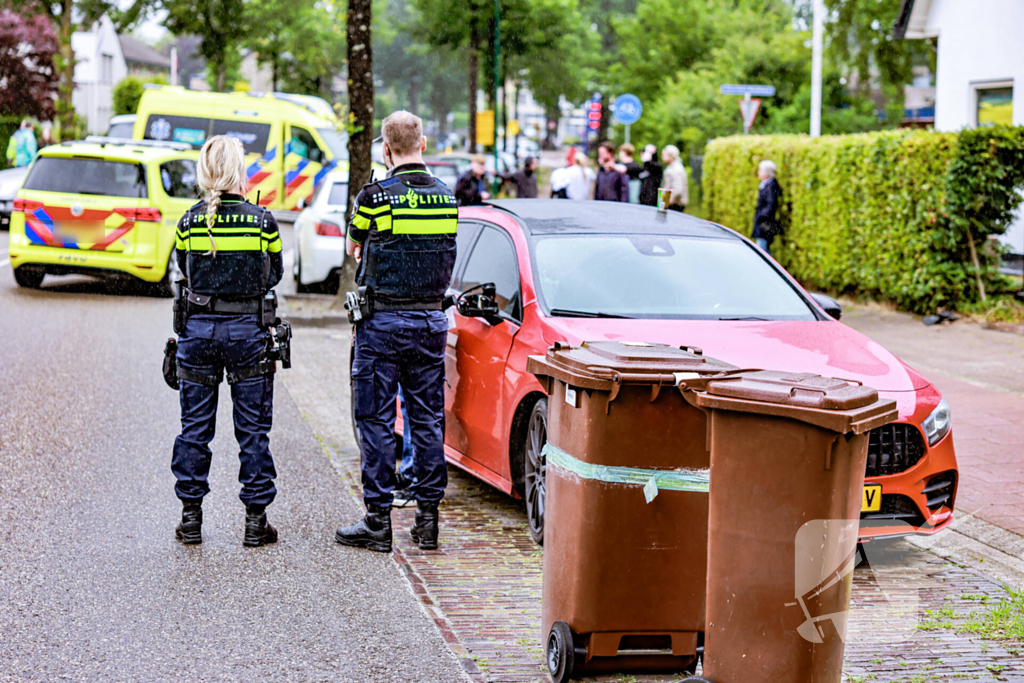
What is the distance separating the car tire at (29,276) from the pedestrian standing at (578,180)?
7514 mm

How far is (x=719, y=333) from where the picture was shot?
5.88 metres

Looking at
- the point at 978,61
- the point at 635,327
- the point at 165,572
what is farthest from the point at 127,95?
the point at 165,572

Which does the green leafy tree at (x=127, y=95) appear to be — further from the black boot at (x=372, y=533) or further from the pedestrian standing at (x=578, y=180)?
the black boot at (x=372, y=533)

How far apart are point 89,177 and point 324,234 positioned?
2716mm

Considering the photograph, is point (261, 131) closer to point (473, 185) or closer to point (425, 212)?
point (473, 185)

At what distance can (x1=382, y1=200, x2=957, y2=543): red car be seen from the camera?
219 inches

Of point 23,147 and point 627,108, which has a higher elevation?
point 627,108

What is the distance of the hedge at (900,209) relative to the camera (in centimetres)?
1277

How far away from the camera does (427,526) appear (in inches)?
231

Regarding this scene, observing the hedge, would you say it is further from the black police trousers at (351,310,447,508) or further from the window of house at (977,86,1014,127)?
the black police trousers at (351,310,447,508)

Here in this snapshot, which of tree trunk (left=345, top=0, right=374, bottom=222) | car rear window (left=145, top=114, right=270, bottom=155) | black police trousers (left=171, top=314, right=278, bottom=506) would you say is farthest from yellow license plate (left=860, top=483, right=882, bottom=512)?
car rear window (left=145, top=114, right=270, bottom=155)

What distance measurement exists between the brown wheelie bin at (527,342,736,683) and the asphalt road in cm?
53

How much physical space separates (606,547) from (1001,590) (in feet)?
7.52

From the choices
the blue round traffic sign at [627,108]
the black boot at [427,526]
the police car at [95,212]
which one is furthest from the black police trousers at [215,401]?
the blue round traffic sign at [627,108]
